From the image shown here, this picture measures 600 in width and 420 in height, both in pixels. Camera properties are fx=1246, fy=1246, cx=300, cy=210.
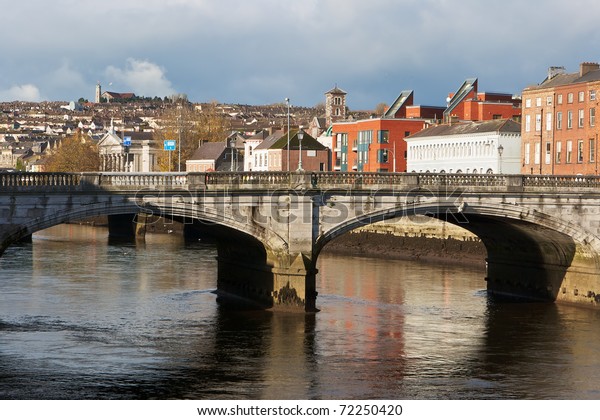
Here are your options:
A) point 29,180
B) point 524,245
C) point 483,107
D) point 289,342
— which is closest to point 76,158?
point 483,107

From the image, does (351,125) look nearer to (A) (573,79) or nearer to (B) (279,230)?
(A) (573,79)

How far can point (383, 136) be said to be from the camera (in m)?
114

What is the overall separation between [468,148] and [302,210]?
157 ft

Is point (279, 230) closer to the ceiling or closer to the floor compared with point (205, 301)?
closer to the ceiling

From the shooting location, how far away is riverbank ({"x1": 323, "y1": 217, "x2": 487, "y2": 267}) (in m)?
78.0

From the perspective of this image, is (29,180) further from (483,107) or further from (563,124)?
(483,107)

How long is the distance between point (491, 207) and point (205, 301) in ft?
45.3

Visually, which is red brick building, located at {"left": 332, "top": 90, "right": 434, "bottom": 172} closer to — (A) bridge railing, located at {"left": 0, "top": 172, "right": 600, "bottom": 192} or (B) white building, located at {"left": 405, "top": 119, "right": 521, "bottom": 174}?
(B) white building, located at {"left": 405, "top": 119, "right": 521, "bottom": 174}

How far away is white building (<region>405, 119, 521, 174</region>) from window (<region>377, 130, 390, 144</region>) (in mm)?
3555

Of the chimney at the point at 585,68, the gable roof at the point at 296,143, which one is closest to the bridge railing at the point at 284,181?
the chimney at the point at 585,68

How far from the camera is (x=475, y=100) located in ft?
365

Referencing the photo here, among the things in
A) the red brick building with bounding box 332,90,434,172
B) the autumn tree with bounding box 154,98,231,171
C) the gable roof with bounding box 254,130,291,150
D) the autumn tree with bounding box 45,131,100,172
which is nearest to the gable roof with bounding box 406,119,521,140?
the red brick building with bounding box 332,90,434,172
